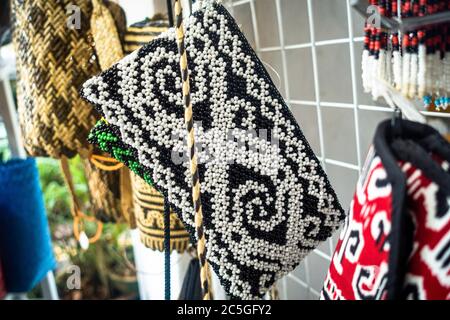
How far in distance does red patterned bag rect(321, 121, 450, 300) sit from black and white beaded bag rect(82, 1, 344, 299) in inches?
3.8

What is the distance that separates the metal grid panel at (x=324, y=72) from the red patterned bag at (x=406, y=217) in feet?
0.57

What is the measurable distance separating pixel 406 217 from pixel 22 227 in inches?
33.3

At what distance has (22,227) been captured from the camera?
0.87 meters

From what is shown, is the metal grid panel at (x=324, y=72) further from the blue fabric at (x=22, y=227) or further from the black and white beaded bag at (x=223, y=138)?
the blue fabric at (x=22, y=227)

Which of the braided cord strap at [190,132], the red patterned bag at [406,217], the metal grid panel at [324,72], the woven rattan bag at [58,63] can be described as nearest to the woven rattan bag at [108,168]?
the woven rattan bag at [58,63]

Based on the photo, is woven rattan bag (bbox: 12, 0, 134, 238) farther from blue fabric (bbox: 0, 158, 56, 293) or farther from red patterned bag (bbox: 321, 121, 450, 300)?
red patterned bag (bbox: 321, 121, 450, 300)

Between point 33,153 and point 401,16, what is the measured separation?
0.54 meters

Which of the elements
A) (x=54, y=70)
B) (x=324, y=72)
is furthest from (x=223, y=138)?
(x=54, y=70)

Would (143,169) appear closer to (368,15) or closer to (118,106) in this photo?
(118,106)

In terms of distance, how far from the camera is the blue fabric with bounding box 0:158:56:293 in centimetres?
84

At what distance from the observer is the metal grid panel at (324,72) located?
1.59 feet

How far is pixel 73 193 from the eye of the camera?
0.69 m
